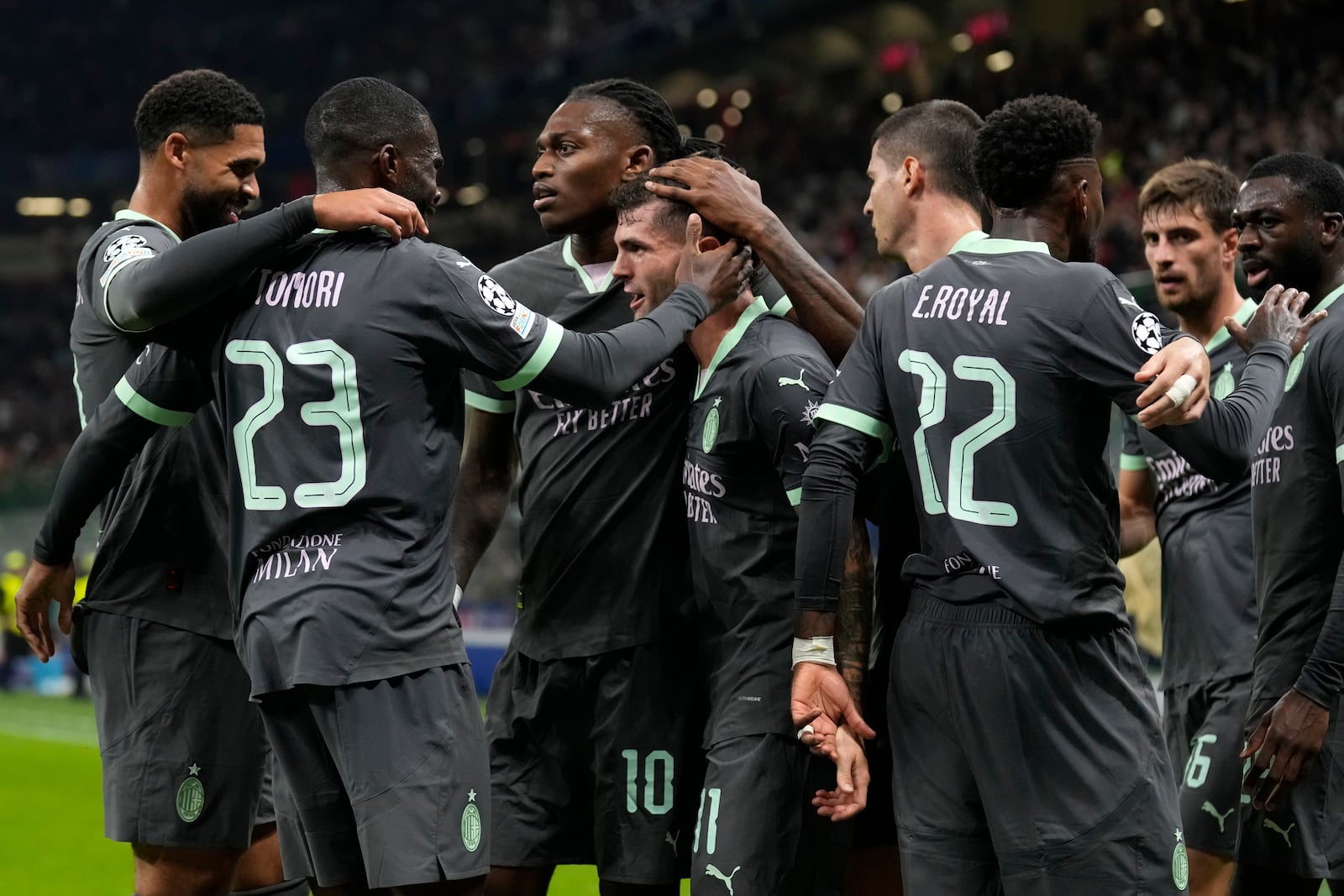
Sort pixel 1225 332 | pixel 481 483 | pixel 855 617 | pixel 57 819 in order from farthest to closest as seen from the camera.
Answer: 1. pixel 57 819
2. pixel 1225 332
3. pixel 481 483
4. pixel 855 617

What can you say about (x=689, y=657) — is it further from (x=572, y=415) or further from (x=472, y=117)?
(x=472, y=117)

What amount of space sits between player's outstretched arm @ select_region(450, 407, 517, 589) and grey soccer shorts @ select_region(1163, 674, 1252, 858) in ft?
8.14

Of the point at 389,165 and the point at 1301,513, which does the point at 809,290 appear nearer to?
the point at 389,165

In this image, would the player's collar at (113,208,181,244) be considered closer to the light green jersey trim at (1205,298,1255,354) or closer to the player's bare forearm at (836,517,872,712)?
the player's bare forearm at (836,517,872,712)

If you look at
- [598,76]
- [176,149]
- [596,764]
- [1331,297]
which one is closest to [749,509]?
[596,764]

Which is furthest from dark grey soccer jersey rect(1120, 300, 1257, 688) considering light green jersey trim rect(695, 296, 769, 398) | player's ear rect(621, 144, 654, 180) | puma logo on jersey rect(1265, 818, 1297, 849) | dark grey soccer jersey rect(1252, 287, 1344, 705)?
player's ear rect(621, 144, 654, 180)

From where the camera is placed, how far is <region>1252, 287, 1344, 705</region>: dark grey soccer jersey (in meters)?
4.38

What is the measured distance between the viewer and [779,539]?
4.29 meters

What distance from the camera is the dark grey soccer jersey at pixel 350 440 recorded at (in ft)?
12.1

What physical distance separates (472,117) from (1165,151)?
71.1ft

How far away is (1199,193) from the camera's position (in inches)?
221

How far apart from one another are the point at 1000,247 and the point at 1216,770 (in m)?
2.28

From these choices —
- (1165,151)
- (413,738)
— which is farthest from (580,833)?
(1165,151)

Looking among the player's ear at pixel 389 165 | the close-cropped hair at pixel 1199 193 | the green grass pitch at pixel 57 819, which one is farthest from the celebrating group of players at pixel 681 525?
the green grass pitch at pixel 57 819
